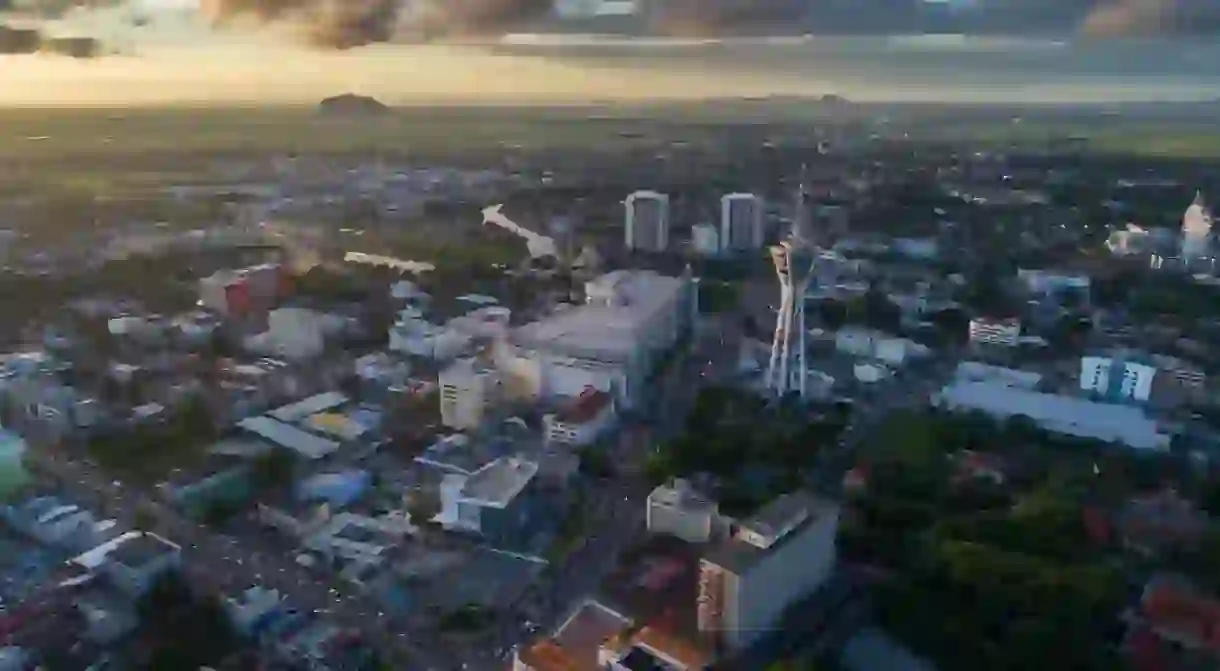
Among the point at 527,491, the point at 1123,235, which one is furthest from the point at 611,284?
the point at 1123,235

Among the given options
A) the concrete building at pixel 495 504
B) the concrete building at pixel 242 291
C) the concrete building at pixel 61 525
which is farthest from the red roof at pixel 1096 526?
the concrete building at pixel 242 291

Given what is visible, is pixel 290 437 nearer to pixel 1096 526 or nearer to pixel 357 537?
pixel 357 537

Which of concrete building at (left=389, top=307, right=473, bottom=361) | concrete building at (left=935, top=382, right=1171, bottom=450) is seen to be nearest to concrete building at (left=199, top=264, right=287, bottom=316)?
concrete building at (left=389, top=307, right=473, bottom=361)

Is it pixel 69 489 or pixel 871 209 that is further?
pixel 871 209

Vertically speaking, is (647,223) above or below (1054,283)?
above

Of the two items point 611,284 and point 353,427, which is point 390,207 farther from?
point 353,427

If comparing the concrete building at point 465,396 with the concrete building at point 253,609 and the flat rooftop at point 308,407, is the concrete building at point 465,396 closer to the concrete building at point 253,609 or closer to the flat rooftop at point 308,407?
the flat rooftop at point 308,407

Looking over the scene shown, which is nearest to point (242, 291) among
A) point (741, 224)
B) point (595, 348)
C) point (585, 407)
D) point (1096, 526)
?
point (595, 348)
